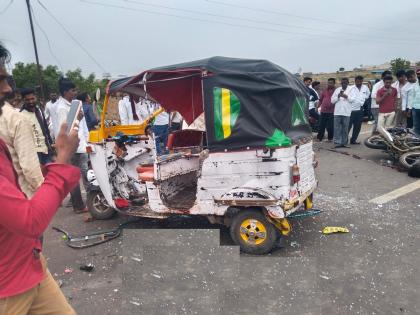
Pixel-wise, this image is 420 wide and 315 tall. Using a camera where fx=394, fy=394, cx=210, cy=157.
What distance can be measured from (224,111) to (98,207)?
2.77m

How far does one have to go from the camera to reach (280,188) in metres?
4.29

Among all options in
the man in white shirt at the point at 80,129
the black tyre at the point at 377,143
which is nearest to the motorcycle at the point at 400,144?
the black tyre at the point at 377,143

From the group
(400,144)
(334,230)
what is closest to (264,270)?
(334,230)

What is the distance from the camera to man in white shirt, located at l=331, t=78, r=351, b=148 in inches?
428

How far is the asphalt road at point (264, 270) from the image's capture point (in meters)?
3.59

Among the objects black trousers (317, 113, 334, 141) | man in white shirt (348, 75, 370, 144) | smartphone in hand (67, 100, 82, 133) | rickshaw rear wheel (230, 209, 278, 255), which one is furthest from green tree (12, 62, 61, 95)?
smartphone in hand (67, 100, 82, 133)

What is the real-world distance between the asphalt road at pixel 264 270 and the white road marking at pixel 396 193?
43 cm

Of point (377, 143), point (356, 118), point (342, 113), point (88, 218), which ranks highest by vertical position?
point (342, 113)

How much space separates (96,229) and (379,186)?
5.04 metres

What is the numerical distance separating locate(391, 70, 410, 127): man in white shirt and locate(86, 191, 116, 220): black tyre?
8469mm

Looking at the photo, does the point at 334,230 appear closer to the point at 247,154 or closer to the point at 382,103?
the point at 247,154

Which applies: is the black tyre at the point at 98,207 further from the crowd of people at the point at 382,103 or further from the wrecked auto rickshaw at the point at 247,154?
the crowd of people at the point at 382,103

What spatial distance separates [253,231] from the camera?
14.8 feet

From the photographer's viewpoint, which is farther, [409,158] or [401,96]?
[401,96]
